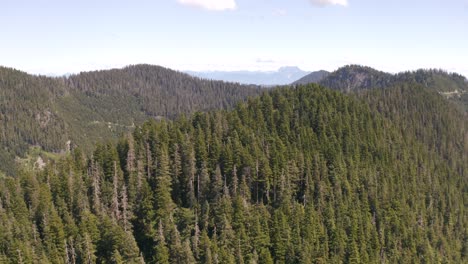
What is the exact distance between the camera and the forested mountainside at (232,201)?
82750 millimetres

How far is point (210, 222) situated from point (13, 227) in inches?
1606

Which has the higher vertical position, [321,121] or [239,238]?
[321,121]

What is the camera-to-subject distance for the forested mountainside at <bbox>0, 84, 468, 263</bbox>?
271 ft

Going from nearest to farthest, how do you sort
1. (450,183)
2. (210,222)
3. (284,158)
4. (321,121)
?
(210,222)
(284,158)
(321,121)
(450,183)

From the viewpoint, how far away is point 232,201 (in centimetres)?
9950

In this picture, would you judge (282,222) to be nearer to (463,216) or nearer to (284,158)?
(284,158)

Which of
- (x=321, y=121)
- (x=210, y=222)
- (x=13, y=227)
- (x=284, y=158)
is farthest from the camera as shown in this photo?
(x=321, y=121)

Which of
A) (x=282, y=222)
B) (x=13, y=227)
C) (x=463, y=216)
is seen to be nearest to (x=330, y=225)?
(x=282, y=222)

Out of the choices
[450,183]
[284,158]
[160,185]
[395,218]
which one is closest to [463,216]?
[450,183]

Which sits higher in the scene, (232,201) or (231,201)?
(231,201)

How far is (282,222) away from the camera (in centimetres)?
9362

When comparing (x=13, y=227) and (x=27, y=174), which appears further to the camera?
(x=27, y=174)

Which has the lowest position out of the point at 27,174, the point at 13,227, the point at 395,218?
the point at 395,218

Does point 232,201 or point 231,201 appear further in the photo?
point 232,201
